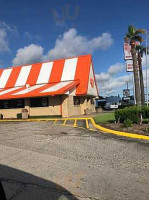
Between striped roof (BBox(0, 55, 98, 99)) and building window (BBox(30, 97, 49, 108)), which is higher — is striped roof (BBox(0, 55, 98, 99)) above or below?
above

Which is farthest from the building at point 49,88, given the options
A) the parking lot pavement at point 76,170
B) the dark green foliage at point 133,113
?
the parking lot pavement at point 76,170

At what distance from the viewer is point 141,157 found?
695 cm

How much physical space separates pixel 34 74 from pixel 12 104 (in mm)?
6119

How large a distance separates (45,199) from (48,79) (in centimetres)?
2573

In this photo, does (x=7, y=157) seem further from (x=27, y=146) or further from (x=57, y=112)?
(x=57, y=112)

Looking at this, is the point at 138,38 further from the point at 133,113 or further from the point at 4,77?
the point at 4,77

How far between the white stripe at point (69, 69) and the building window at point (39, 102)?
459 centimetres

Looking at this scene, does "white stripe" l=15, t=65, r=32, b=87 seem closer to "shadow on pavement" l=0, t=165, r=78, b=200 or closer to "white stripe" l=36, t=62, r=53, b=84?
"white stripe" l=36, t=62, r=53, b=84

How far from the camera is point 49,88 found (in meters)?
25.2

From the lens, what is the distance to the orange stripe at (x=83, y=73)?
27242 millimetres

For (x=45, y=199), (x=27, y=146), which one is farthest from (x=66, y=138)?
(x=45, y=199)

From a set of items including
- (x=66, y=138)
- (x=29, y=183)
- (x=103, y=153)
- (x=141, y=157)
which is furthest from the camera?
(x=66, y=138)

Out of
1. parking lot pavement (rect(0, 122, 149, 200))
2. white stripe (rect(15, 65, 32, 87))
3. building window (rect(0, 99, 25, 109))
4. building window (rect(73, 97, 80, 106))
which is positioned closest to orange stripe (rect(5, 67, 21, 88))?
white stripe (rect(15, 65, 32, 87))

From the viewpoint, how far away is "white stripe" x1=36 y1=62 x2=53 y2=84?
29.5 metres
